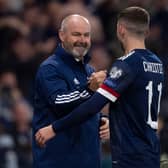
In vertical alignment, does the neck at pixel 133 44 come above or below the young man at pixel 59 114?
above

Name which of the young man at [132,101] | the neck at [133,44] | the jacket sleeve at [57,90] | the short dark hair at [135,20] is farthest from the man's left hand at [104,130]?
the short dark hair at [135,20]

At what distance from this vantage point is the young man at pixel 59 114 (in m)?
8.05

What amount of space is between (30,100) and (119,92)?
15.2ft

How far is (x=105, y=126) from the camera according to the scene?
8328 mm

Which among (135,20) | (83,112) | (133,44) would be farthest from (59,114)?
(135,20)

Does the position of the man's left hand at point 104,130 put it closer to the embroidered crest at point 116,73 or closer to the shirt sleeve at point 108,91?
the shirt sleeve at point 108,91

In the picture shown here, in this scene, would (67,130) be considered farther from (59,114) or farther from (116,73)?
(116,73)

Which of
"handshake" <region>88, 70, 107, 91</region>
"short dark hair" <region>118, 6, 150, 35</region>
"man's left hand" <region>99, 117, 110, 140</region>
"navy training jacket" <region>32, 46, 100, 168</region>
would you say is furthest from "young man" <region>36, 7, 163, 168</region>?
"man's left hand" <region>99, 117, 110, 140</region>

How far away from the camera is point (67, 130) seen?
8.10m

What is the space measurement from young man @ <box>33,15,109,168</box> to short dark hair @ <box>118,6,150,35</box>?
0.80 meters

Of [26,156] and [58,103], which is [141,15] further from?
[26,156]

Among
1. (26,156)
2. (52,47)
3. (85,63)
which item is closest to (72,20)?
(85,63)

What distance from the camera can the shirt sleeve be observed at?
7.16 m

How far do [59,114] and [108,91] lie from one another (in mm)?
913
